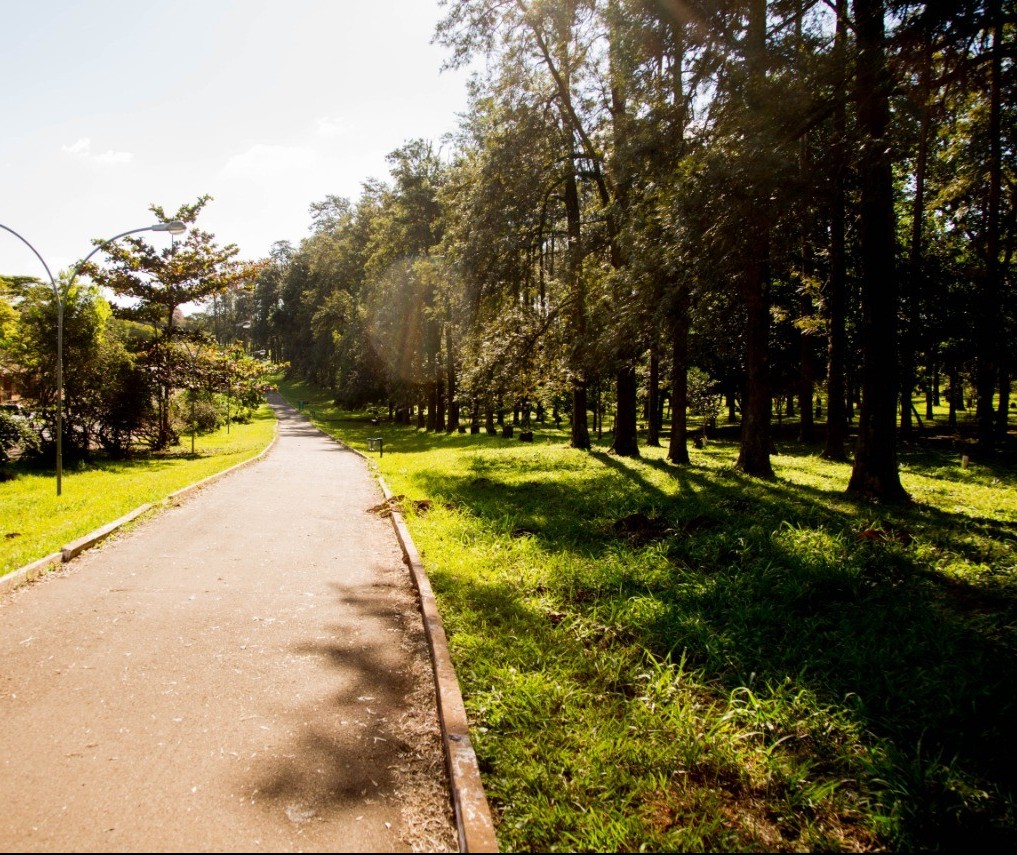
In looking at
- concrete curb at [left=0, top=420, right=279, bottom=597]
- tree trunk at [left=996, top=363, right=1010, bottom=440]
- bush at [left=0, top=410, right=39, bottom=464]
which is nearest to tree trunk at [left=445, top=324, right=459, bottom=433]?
bush at [left=0, top=410, right=39, bottom=464]

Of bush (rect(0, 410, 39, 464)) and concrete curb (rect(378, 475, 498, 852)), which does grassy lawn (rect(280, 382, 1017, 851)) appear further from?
bush (rect(0, 410, 39, 464))

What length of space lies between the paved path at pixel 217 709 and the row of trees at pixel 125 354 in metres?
12.5

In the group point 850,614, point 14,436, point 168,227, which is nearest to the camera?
point 850,614

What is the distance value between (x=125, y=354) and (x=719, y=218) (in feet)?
66.1

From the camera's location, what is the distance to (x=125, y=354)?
19875mm

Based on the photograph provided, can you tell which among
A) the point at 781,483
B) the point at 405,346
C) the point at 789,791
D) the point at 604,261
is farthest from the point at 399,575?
the point at 405,346

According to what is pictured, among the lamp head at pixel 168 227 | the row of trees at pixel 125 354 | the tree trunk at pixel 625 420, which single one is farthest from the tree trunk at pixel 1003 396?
the row of trees at pixel 125 354

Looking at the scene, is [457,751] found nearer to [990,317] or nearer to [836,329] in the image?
[836,329]

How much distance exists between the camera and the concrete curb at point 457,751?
2758 mm

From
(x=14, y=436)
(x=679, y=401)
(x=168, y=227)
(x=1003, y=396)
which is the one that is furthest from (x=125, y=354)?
(x=1003, y=396)

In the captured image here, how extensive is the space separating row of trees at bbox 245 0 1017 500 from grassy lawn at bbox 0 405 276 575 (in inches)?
347

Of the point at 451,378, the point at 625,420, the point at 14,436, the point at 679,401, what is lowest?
the point at 14,436

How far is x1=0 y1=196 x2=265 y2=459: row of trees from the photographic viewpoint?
17.3 metres

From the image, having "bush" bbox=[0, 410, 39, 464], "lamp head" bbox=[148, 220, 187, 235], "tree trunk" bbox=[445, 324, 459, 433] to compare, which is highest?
"lamp head" bbox=[148, 220, 187, 235]
